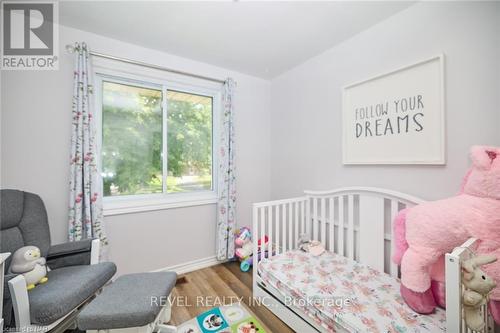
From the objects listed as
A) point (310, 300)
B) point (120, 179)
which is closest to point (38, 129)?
point (120, 179)

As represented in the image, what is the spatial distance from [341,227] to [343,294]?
0.67 metres

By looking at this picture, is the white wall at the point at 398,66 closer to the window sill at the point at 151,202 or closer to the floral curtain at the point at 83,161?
the window sill at the point at 151,202

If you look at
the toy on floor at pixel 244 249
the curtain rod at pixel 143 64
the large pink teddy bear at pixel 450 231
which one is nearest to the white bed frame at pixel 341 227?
the large pink teddy bear at pixel 450 231

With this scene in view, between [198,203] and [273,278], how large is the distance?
1.21 meters

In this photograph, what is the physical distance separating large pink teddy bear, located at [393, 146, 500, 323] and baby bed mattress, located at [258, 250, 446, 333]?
0.35ft

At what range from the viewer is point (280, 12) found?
1.62 metres

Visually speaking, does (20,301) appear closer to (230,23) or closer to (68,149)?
(68,149)

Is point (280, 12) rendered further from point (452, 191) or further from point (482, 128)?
point (452, 191)

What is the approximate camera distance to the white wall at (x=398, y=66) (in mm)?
1240

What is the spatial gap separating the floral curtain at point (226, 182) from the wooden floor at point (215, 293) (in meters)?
0.24

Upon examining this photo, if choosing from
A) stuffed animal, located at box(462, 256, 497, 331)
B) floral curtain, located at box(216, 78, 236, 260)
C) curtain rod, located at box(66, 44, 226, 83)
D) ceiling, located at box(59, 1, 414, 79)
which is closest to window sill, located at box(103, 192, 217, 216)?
floral curtain, located at box(216, 78, 236, 260)

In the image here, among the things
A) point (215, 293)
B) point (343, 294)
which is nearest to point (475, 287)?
point (343, 294)

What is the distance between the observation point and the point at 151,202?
7.14 ft

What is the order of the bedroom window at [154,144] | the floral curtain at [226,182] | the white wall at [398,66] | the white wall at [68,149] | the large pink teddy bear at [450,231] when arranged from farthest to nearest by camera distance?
the floral curtain at [226,182]
the bedroom window at [154,144]
the white wall at [68,149]
the white wall at [398,66]
the large pink teddy bear at [450,231]
